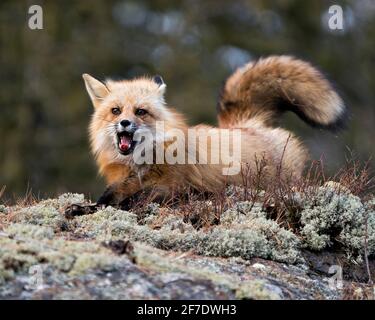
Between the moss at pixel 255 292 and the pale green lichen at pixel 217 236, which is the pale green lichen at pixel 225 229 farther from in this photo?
the moss at pixel 255 292

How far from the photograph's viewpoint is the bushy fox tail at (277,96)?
35.4ft

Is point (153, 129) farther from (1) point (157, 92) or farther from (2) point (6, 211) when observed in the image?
(2) point (6, 211)

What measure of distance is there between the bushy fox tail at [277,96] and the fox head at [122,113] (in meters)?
1.64

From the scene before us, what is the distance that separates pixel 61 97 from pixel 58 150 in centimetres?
230

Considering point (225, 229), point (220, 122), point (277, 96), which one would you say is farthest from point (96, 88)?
point (225, 229)

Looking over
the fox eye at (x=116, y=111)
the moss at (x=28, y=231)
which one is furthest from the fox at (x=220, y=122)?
the moss at (x=28, y=231)

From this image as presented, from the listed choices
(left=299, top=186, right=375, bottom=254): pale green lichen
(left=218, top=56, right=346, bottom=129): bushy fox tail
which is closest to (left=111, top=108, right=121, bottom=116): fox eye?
(left=218, top=56, right=346, bottom=129): bushy fox tail

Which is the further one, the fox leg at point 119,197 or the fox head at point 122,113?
the fox head at point 122,113

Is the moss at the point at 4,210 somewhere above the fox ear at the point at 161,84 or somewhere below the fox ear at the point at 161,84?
below

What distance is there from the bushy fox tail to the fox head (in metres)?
1.64

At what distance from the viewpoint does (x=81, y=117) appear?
2845cm

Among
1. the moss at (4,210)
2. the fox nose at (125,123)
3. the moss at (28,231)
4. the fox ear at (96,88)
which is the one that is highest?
the fox ear at (96,88)

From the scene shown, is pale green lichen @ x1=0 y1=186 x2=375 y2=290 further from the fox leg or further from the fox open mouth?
the fox open mouth

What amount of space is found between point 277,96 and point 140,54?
64.2 ft
